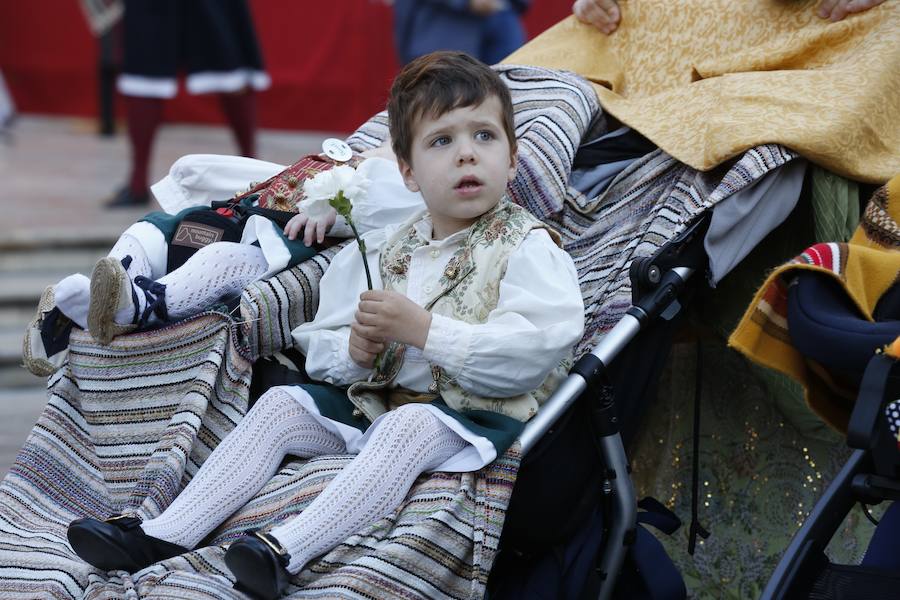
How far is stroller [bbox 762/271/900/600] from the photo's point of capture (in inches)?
81.7

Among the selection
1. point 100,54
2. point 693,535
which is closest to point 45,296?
point 693,535

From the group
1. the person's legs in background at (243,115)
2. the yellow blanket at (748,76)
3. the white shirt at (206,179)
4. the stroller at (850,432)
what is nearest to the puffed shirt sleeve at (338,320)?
the white shirt at (206,179)

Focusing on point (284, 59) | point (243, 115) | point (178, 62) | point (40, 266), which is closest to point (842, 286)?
point (40, 266)

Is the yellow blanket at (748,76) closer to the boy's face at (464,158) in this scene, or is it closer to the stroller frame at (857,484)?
the boy's face at (464,158)

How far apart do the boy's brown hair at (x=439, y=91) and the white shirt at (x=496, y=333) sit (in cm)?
22

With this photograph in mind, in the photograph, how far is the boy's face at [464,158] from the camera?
2605mm

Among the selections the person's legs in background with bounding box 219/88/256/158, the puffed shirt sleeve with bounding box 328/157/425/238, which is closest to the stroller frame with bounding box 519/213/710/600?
the puffed shirt sleeve with bounding box 328/157/425/238

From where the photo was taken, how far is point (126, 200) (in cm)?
739

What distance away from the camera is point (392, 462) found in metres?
2.39

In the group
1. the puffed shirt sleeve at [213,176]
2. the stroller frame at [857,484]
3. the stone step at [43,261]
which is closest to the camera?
the stroller frame at [857,484]

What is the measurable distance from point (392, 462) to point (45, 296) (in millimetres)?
954

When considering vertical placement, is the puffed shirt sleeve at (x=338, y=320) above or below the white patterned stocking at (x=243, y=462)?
above

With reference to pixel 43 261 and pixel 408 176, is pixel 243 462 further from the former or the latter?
pixel 43 261

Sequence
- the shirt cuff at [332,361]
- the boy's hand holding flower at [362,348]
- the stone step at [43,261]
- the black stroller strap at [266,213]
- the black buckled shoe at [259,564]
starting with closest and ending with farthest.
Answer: the black buckled shoe at [259,564] → the boy's hand holding flower at [362,348] → the shirt cuff at [332,361] → the black stroller strap at [266,213] → the stone step at [43,261]
